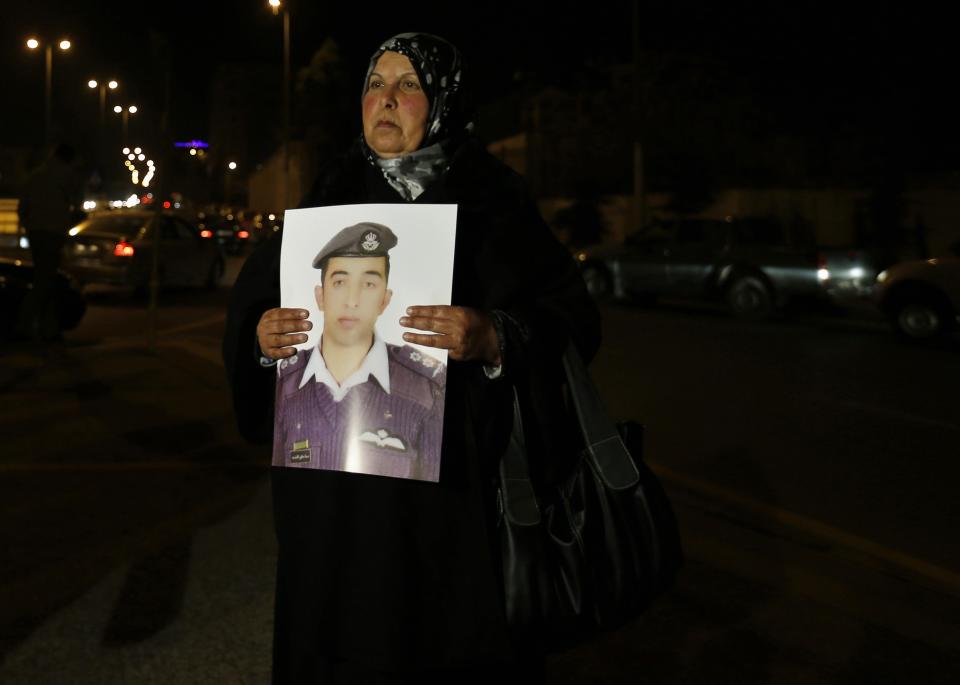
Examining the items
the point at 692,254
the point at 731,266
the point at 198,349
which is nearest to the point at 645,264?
the point at 692,254

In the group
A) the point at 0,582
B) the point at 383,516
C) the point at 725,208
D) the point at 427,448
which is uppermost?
the point at 725,208

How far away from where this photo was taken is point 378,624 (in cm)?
220

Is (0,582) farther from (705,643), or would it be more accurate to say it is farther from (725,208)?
(725,208)

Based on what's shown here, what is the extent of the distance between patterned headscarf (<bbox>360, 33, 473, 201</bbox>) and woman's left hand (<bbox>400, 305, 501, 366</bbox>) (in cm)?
34

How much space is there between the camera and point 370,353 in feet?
6.93

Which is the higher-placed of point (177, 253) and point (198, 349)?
point (177, 253)

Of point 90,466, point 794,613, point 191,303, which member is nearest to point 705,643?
point 794,613

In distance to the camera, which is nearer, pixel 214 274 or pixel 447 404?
pixel 447 404

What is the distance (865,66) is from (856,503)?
25.6m

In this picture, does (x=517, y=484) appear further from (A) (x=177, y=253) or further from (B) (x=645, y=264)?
(A) (x=177, y=253)

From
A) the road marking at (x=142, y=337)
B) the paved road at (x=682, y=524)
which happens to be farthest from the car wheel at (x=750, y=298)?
the road marking at (x=142, y=337)

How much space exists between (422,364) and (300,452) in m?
0.28

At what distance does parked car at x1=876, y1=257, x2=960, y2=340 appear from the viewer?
1439 centimetres

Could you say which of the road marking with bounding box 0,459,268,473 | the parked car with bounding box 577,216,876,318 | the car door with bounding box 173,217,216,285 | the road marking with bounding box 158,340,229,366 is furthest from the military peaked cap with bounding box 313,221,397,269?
the car door with bounding box 173,217,216,285
